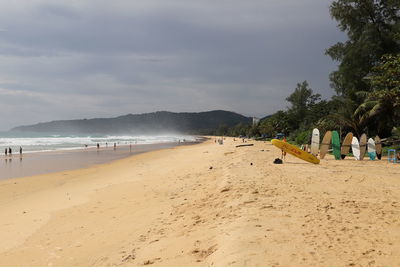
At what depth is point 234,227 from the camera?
16.0 feet

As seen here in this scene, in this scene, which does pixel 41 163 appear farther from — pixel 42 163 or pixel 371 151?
pixel 371 151

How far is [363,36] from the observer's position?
2388cm

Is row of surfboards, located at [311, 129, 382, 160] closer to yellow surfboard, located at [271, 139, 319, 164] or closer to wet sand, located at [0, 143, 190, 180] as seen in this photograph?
yellow surfboard, located at [271, 139, 319, 164]

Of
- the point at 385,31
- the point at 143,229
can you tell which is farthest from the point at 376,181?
the point at 385,31

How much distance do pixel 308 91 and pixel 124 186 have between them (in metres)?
60.4

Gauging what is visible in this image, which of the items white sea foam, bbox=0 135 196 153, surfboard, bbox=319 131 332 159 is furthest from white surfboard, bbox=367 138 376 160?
white sea foam, bbox=0 135 196 153

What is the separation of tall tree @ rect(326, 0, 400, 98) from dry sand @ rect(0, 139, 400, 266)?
18.3 meters

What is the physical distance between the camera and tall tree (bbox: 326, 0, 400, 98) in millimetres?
23172

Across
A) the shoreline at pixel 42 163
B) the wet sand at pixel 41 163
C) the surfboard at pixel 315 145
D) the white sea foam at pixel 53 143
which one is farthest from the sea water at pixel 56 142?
the surfboard at pixel 315 145

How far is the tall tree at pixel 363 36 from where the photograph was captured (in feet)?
76.0

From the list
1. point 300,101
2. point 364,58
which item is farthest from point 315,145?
point 300,101

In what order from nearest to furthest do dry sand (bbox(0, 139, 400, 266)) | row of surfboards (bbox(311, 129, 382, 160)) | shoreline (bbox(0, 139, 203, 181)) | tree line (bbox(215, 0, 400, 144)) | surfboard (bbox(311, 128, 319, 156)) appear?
1. dry sand (bbox(0, 139, 400, 266))
2. row of surfboards (bbox(311, 129, 382, 160))
3. surfboard (bbox(311, 128, 319, 156))
4. shoreline (bbox(0, 139, 203, 181))
5. tree line (bbox(215, 0, 400, 144))

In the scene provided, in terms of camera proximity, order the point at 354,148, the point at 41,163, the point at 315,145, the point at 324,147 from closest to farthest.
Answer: the point at 354,148 < the point at 315,145 < the point at 324,147 < the point at 41,163

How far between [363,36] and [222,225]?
1001 inches
